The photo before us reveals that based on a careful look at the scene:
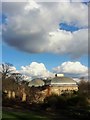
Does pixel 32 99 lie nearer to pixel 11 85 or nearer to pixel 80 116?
pixel 11 85

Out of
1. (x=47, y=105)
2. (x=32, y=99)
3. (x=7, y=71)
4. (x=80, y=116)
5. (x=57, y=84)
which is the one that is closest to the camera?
(x=80, y=116)

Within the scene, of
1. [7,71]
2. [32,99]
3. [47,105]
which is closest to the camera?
[47,105]

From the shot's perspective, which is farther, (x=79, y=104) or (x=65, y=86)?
(x=65, y=86)

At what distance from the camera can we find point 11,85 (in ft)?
213

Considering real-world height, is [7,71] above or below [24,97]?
above

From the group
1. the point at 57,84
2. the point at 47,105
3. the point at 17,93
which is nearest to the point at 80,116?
the point at 47,105

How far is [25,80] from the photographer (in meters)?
92.4

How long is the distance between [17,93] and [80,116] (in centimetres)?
3304

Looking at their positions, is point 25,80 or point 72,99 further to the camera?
point 25,80

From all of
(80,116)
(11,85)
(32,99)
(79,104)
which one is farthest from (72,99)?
(11,85)

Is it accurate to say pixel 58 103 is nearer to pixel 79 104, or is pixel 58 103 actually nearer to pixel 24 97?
pixel 79 104

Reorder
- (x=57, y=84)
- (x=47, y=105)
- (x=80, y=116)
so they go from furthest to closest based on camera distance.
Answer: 1. (x=57, y=84)
2. (x=47, y=105)
3. (x=80, y=116)

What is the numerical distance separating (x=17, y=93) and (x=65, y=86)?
1199 inches

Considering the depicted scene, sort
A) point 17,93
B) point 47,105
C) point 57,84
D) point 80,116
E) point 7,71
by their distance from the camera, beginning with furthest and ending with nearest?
1. point 57,84
2. point 7,71
3. point 17,93
4. point 47,105
5. point 80,116
